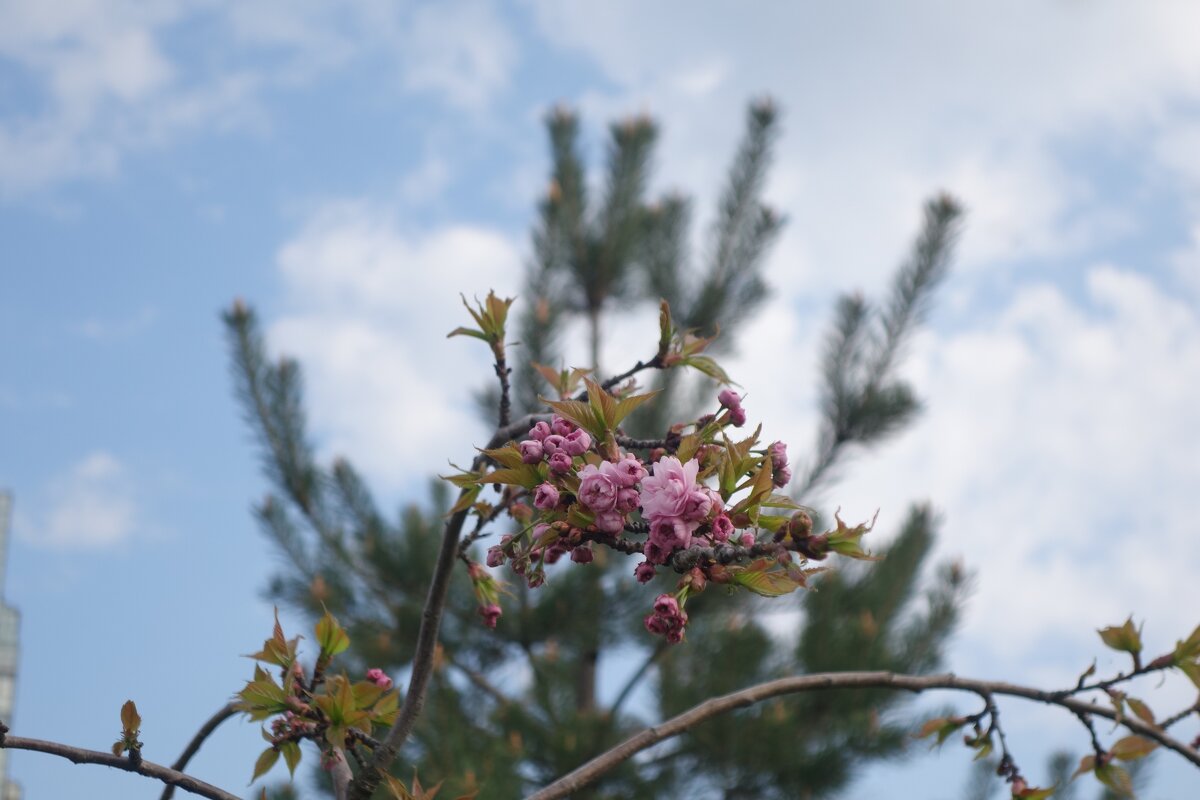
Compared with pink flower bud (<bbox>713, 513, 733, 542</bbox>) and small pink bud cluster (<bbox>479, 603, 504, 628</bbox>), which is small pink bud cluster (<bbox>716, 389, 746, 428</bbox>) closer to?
pink flower bud (<bbox>713, 513, 733, 542</bbox>)

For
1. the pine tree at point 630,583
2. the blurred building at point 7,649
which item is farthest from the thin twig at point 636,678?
the blurred building at point 7,649

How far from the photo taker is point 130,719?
737 mm

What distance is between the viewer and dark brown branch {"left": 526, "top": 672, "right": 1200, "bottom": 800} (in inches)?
32.9

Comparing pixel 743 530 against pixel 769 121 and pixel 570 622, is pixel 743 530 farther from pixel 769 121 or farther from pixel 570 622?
pixel 769 121

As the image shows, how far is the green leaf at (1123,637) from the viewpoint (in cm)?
79

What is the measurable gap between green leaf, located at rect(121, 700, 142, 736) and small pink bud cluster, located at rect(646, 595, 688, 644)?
13.8 inches

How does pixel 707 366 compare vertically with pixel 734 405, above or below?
above

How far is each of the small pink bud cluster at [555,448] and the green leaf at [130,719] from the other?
309 mm

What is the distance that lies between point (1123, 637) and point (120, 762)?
67 centimetres

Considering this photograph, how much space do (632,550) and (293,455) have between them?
3.69 meters

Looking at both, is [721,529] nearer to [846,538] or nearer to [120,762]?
[846,538]

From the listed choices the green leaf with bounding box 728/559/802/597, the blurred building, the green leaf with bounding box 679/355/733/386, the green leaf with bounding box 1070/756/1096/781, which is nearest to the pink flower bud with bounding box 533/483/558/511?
the green leaf with bounding box 728/559/802/597

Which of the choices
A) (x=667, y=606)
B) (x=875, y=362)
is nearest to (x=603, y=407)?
(x=667, y=606)

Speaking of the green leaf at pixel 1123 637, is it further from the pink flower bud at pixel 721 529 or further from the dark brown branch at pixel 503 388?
the dark brown branch at pixel 503 388
